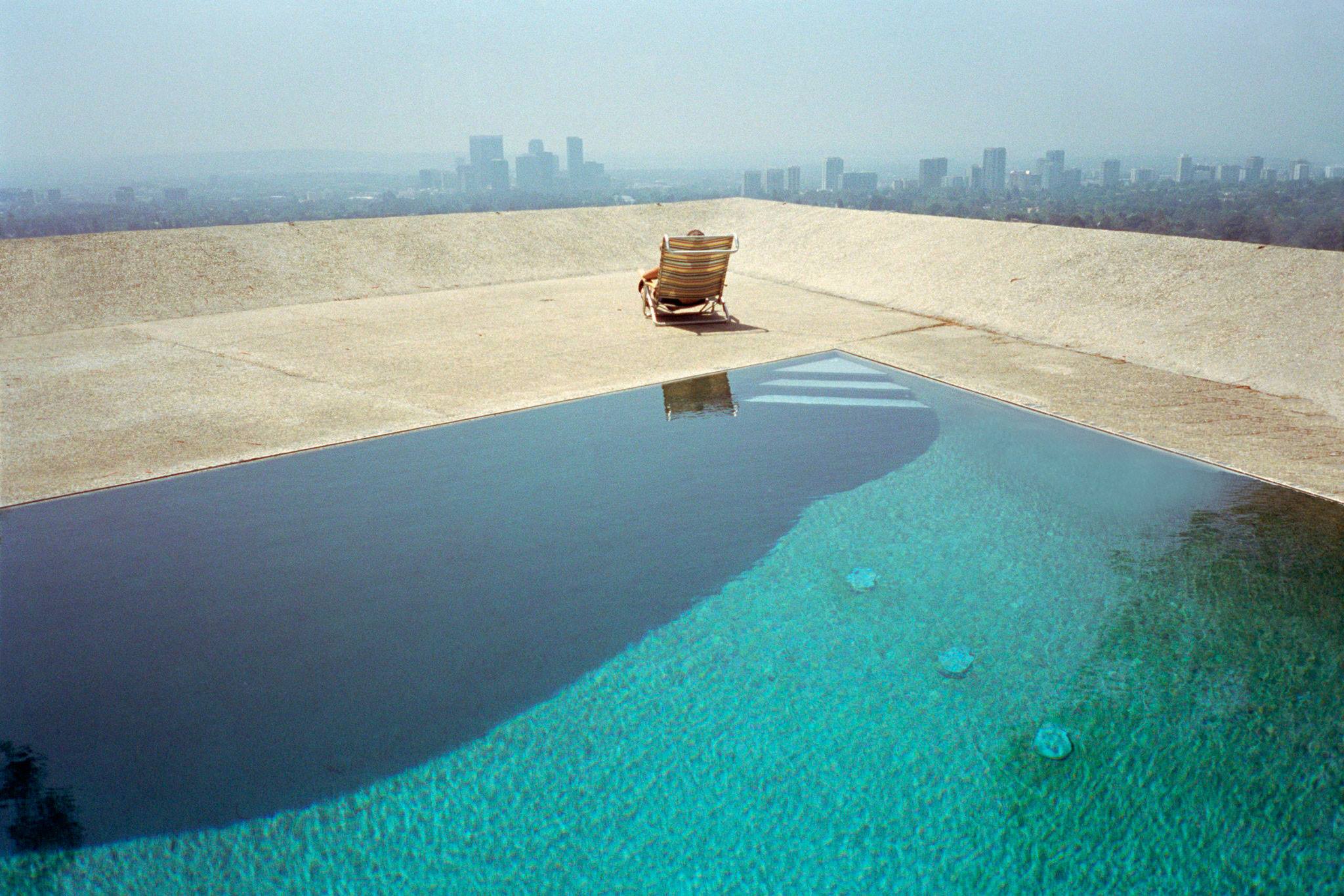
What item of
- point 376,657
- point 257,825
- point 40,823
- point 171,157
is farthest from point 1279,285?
point 171,157

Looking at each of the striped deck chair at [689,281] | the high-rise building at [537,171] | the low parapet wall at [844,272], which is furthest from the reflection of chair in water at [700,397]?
the high-rise building at [537,171]

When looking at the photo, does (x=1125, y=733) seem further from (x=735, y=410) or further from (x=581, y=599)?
(x=735, y=410)

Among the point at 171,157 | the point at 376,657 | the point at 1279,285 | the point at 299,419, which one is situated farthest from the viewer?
the point at 171,157

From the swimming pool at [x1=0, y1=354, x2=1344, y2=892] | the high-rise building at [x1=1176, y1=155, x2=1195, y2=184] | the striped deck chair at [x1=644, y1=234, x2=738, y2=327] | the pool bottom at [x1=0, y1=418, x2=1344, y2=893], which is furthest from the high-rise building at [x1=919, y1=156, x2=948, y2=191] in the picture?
the pool bottom at [x1=0, y1=418, x2=1344, y2=893]

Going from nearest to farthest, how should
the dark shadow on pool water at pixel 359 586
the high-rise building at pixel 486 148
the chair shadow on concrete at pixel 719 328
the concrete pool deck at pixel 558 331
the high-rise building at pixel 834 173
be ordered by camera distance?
1. the dark shadow on pool water at pixel 359 586
2. the concrete pool deck at pixel 558 331
3. the chair shadow on concrete at pixel 719 328
4. the high-rise building at pixel 834 173
5. the high-rise building at pixel 486 148

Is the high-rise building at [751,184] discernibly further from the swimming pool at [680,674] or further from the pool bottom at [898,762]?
the pool bottom at [898,762]

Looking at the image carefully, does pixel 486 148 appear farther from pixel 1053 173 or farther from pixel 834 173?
pixel 1053 173
